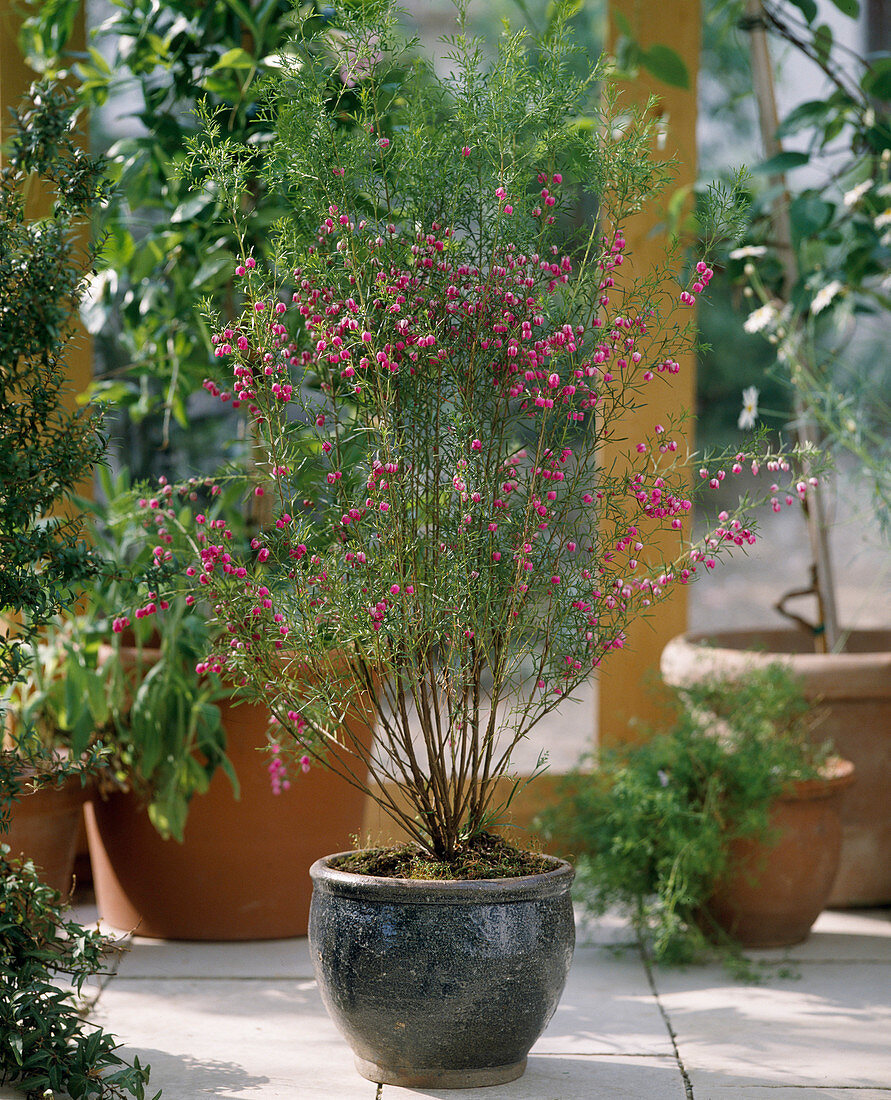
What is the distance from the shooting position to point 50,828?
2508 mm

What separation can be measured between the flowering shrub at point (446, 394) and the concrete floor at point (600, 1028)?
430 mm

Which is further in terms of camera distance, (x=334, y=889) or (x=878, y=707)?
(x=878, y=707)

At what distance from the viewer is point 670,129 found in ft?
10.3

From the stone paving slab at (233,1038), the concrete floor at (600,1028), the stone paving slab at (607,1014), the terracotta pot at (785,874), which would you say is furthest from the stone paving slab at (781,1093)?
the terracotta pot at (785,874)

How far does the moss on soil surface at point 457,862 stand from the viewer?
1874 mm

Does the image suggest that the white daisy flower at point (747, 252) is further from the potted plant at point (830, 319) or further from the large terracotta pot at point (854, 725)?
the large terracotta pot at point (854, 725)

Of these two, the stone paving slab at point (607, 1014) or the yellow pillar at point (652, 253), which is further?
the yellow pillar at point (652, 253)

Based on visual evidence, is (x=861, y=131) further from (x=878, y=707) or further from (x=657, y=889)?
(x=657, y=889)

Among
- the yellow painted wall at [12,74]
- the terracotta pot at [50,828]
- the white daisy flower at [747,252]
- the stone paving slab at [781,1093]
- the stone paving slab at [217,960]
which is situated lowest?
the stone paving slab at [781,1093]

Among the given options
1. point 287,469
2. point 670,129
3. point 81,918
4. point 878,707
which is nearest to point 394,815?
point 287,469

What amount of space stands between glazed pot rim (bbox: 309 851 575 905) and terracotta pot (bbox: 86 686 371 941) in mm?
765

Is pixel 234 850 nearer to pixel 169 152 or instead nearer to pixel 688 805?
pixel 688 805

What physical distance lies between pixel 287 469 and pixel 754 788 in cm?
126

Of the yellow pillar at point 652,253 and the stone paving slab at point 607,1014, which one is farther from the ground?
the yellow pillar at point 652,253
